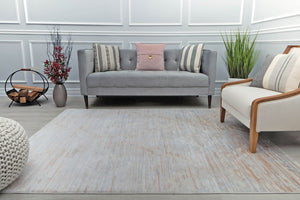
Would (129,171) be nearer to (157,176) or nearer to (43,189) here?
(157,176)

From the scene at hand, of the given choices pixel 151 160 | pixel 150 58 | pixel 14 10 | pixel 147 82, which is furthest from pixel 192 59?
pixel 14 10

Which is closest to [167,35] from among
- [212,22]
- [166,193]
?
[212,22]

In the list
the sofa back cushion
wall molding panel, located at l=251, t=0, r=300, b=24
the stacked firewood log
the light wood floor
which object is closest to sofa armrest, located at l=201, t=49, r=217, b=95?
the light wood floor

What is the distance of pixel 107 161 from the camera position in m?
1.56

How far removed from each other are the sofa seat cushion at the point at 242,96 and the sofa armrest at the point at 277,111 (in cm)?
7

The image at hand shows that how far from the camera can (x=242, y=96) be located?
6.08 ft

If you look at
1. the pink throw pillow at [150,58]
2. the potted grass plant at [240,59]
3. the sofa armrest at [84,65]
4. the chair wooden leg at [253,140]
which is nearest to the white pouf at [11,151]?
the chair wooden leg at [253,140]

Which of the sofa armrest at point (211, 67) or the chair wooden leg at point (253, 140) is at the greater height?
the sofa armrest at point (211, 67)

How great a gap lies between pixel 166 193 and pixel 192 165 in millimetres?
344

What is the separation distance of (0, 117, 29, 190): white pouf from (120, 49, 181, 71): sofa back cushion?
2.18m

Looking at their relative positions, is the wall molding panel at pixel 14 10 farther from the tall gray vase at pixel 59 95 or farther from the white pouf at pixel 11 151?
the white pouf at pixel 11 151

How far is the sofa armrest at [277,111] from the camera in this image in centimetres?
162

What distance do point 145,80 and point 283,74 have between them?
1.49 m

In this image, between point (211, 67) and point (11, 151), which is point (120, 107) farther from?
point (11, 151)
